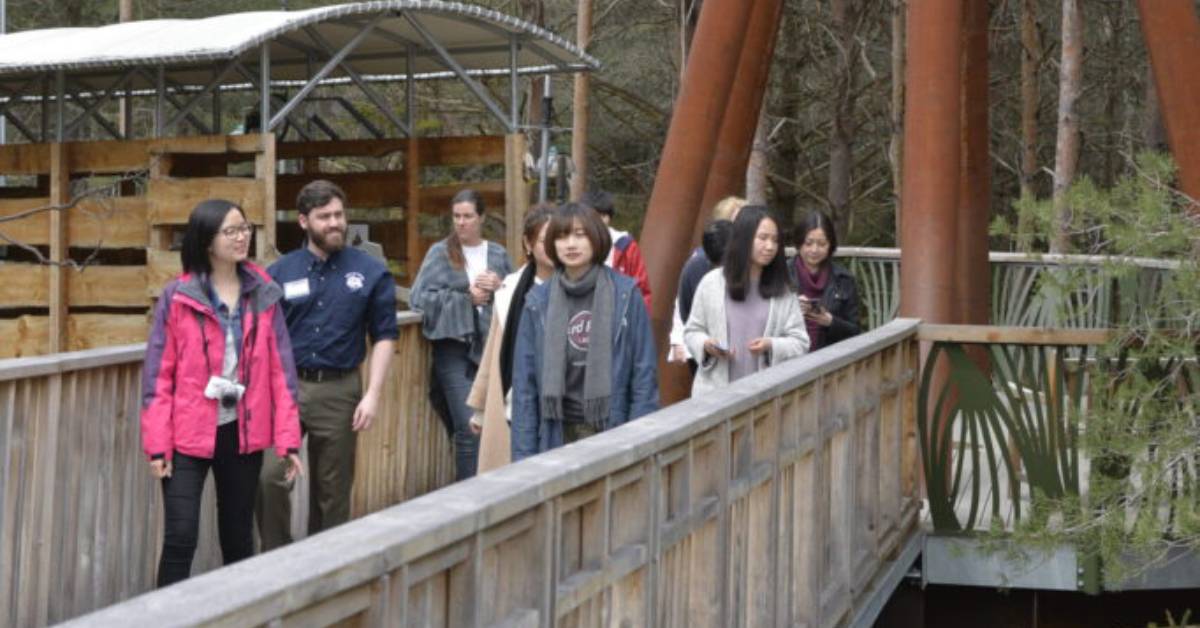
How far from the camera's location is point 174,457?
21.6 feet

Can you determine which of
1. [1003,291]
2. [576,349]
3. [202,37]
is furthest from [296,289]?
[1003,291]

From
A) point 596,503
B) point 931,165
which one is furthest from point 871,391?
point 596,503

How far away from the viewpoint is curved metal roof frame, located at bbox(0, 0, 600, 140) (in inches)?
533

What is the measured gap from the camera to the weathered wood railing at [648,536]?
2771mm

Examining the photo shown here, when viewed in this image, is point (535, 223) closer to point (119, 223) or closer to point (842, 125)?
point (119, 223)

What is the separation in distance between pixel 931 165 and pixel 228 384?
5.82 meters

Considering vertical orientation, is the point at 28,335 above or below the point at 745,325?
below

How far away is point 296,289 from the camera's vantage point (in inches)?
303

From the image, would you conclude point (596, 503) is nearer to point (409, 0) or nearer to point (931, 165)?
point (931, 165)

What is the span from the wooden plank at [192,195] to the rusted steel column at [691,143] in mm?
2877

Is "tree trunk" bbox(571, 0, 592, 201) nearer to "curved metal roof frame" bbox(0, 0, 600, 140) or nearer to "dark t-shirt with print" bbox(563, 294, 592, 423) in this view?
"curved metal roof frame" bbox(0, 0, 600, 140)

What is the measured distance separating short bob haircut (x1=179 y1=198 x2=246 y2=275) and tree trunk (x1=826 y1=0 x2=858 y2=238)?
2473 cm

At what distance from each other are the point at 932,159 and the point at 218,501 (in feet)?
19.0

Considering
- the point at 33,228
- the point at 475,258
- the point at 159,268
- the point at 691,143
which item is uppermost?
the point at 691,143
